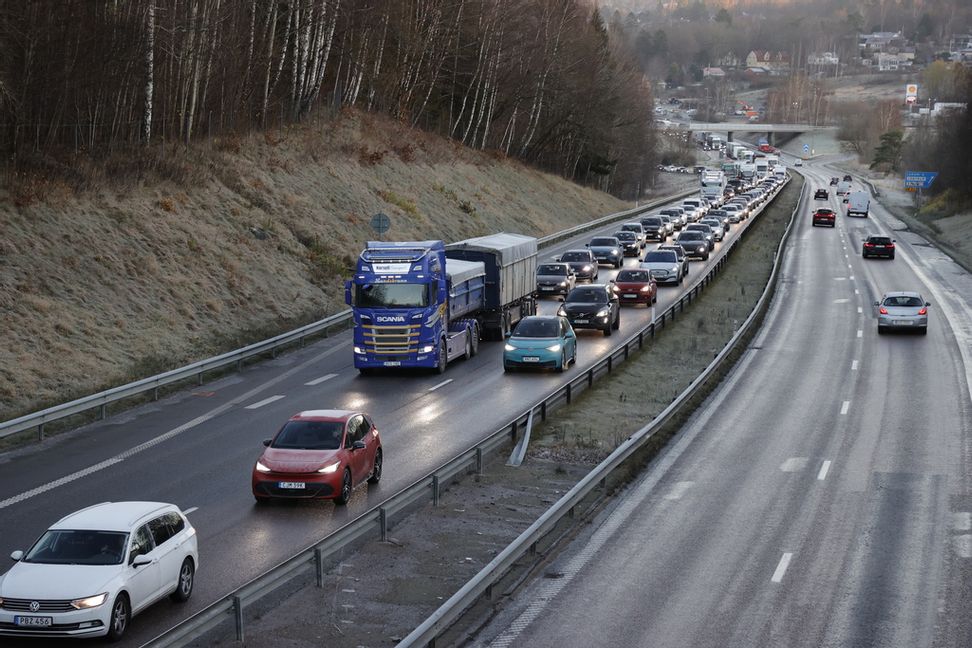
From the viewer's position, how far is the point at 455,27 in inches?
3265

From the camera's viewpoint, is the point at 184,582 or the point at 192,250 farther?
the point at 192,250

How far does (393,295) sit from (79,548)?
63.5ft

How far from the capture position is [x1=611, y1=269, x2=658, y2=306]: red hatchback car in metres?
48.6

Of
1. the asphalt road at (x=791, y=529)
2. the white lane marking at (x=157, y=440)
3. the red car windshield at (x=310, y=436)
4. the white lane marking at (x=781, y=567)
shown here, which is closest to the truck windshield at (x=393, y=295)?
the white lane marking at (x=157, y=440)

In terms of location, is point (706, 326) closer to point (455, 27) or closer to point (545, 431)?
point (545, 431)

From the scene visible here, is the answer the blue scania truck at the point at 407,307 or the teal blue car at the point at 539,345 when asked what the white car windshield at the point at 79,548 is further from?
the teal blue car at the point at 539,345

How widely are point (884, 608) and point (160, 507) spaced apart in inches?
360

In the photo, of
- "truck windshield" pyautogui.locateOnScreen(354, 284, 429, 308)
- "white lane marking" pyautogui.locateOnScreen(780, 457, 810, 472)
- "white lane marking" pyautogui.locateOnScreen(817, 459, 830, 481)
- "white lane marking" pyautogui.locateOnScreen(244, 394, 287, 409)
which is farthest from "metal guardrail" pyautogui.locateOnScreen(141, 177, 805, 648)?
"white lane marking" pyautogui.locateOnScreen(244, 394, 287, 409)

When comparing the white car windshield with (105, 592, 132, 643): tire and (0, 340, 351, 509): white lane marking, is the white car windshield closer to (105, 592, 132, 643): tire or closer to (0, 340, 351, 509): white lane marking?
(105, 592, 132, 643): tire

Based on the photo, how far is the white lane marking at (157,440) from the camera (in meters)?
21.2

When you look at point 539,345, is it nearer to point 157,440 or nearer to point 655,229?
point 157,440

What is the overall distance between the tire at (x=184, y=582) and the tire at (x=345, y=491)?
4.36m

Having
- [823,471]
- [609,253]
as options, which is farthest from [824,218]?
[823,471]

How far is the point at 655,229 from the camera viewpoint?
3135 inches
